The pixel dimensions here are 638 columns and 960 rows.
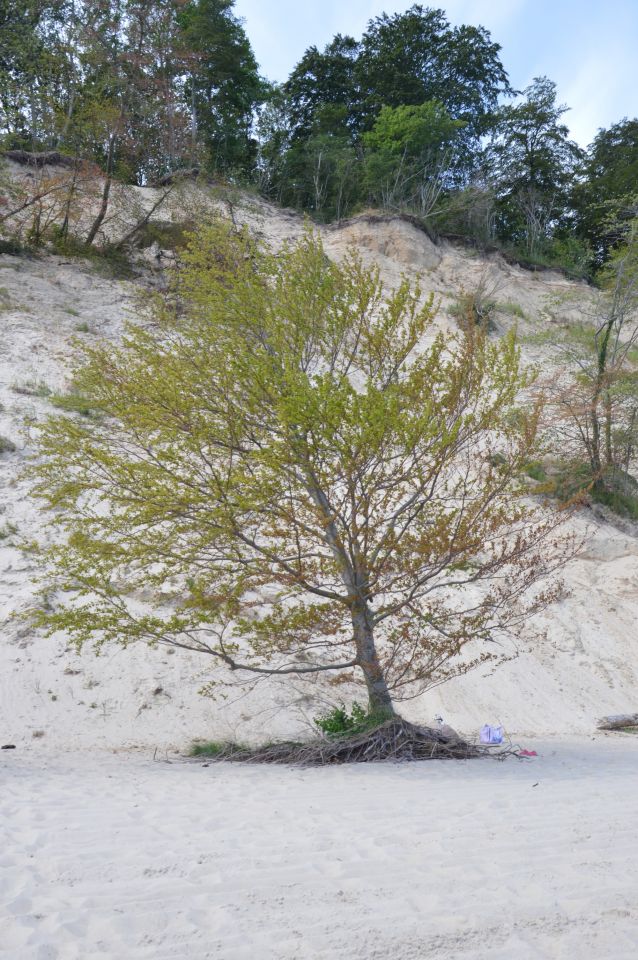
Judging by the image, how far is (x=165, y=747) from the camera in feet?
24.5

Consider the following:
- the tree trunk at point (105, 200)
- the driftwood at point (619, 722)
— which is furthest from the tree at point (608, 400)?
the tree trunk at point (105, 200)

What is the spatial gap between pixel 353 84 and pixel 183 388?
30985 millimetres

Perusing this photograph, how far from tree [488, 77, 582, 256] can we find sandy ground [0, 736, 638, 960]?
30230 mm

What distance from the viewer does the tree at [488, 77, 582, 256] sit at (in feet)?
97.6

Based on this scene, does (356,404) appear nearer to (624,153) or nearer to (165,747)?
(165,747)

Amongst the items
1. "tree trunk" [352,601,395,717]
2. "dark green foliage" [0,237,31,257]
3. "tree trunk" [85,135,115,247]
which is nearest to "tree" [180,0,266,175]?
"tree trunk" [85,135,115,247]

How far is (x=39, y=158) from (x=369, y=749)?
71.4 feet

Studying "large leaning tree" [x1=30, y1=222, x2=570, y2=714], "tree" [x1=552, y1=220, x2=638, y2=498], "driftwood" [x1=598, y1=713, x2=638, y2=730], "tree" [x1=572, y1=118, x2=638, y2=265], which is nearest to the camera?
"large leaning tree" [x1=30, y1=222, x2=570, y2=714]

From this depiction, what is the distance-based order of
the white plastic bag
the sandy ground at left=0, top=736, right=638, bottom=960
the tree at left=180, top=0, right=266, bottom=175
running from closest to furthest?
1. the sandy ground at left=0, top=736, right=638, bottom=960
2. the white plastic bag
3. the tree at left=180, top=0, right=266, bottom=175

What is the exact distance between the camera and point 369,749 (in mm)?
6699

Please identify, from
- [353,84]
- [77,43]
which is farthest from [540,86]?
[77,43]

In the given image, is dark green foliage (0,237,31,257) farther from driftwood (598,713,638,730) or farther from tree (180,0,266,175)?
driftwood (598,713,638,730)

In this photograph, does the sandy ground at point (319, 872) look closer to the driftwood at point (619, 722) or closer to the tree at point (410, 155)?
the driftwood at point (619, 722)

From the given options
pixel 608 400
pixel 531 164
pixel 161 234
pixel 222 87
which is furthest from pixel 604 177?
pixel 161 234
